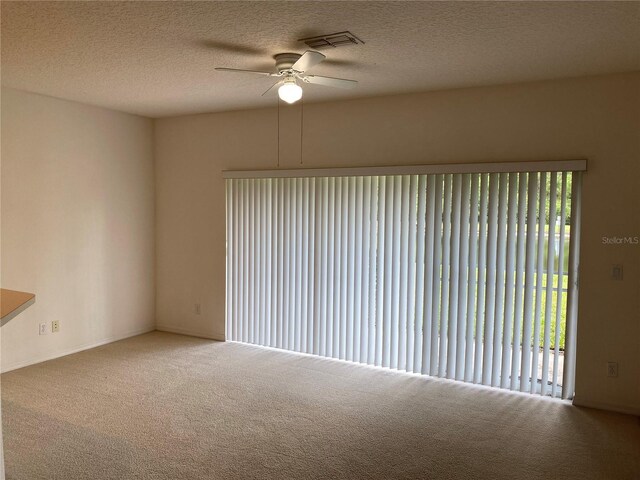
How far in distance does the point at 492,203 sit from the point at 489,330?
1.04 meters

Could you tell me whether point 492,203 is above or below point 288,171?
below

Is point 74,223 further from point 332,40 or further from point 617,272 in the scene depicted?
point 617,272

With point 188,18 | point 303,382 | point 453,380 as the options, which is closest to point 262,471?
point 303,382

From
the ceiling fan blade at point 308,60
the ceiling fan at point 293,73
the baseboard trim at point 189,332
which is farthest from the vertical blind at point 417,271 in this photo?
the ceiling fan blade at point 308,60

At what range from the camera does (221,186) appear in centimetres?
548

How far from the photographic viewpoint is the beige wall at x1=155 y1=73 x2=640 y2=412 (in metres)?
3.68

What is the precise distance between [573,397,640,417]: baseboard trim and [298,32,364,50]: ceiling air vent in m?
3.13

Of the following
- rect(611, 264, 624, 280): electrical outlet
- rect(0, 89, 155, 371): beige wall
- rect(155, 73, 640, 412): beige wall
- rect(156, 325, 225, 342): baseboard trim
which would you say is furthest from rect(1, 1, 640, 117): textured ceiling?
rect(156, 325, 225, 342): baseboard trim

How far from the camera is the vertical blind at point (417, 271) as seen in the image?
3932 mm

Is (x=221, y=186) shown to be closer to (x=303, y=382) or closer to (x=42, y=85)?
(x=42, y=85)

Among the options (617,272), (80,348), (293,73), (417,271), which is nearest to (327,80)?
(293,73)

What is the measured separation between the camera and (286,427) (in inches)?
135

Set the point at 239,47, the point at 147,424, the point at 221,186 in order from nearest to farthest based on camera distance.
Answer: the point at 239,47, the point at 147,424, the point at 221,186

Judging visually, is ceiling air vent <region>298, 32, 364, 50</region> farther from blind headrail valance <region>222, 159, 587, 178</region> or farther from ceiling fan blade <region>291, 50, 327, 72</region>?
blind headrail valance <region>222, 159, 587, 178</region>
